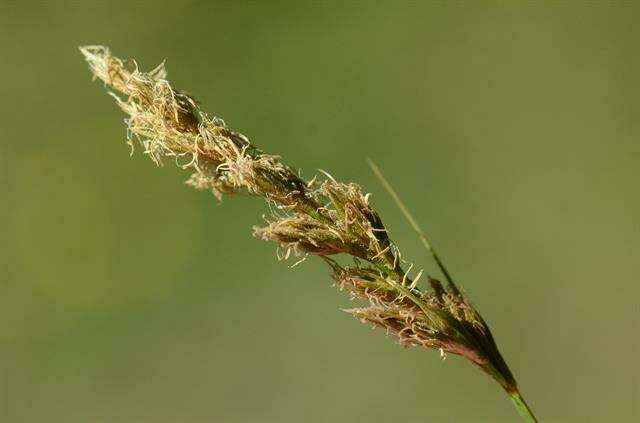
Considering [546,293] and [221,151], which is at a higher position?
[546,293]

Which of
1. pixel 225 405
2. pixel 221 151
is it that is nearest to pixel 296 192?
pixel 221 151

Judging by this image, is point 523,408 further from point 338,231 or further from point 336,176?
point 336,176

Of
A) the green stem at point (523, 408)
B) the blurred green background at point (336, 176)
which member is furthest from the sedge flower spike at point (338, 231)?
the blurred green background at point (336, 176)

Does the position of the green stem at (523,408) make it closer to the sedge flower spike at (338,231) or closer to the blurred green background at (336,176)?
the sedge flower spike at (338,231)

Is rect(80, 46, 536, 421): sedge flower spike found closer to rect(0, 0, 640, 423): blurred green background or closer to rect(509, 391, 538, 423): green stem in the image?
rect(509, 391, 538, 423): green stem

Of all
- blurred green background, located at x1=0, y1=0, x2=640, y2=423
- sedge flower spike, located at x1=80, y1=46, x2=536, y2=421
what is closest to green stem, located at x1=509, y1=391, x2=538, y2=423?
sedge flower spike, located at x1=80, y1=46, x2=536, y2=421

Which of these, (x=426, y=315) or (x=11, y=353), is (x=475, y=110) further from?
(x=426, y=315)
